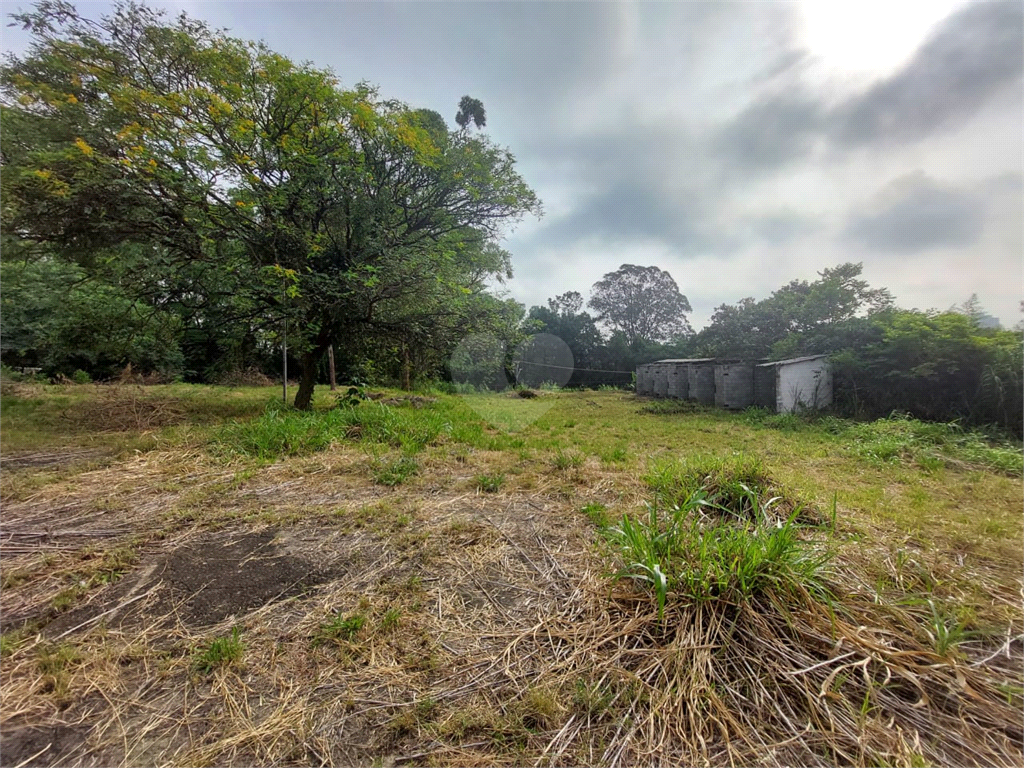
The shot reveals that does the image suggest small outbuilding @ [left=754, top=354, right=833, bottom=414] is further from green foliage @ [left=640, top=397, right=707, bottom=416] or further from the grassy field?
the grassy field

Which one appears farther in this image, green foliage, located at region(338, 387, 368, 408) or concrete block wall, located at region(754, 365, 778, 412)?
concrete block wall, located at region(754, 365, 778, 412)

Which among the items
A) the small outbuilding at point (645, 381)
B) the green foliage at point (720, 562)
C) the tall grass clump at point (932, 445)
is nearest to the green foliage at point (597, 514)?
the green foliage at point (720, 562)

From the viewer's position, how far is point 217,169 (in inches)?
219

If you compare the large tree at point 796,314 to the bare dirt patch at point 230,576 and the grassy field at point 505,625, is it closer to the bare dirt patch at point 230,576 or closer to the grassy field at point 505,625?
the grassy field at point 505,625

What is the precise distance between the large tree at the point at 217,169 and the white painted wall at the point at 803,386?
305 inches

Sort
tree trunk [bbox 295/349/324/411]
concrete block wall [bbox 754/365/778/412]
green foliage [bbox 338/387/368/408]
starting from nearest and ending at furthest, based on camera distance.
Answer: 1. green foliage [bbox 338/387/368/408]
2. tree trunk [bbox 295/349/324/411]
3. concrete block wall [bbox 754/365/778/412]

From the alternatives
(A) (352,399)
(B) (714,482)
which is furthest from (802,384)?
(A) (352,399)

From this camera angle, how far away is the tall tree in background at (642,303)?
87.5 feet

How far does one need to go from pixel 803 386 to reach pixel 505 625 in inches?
377

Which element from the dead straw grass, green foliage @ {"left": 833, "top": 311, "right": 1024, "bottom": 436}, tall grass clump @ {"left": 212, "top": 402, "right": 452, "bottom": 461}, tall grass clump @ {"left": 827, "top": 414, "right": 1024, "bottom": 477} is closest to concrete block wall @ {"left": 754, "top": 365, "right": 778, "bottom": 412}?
green foliage @ {"left": 833, "top": 311, "right": 1024, "bottom": 436}

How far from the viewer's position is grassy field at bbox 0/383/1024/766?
3.60 feet

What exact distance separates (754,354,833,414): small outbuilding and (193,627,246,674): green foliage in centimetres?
990

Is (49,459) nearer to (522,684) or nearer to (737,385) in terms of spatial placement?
(522,684)

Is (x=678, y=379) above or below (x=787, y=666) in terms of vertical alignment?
above
